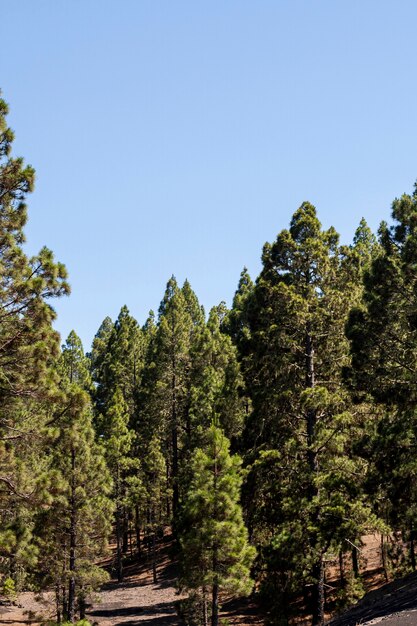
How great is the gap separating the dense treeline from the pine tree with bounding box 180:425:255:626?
0.05m

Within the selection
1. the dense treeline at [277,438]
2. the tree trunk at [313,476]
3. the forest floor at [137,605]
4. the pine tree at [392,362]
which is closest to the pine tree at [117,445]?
the forest floor at [137,605]

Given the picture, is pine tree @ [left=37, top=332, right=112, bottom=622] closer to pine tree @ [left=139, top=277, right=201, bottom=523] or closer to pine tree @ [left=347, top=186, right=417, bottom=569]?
pine tree @ [left=347, top=186, right=417, bottom=569]

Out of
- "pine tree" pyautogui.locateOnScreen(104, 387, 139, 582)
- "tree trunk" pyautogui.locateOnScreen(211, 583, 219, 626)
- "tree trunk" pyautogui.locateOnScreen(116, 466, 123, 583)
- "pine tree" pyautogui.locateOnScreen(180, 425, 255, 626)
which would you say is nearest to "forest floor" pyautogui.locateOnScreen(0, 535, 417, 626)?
"tree trunk" pyautogui.locateOnScreen(116, 466, 123, 583)

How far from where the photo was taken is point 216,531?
67.1ft

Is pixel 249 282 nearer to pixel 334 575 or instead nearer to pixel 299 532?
pixel 334 575

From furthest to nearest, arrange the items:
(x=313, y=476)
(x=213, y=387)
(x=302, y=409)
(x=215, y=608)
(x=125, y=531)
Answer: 1. (x=125, y=531)
2. (x=213, y=387)
3. (x=302, y=409)
4. (x=215, y=608)
5. (x=313, y=476)

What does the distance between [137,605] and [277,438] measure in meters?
20.7

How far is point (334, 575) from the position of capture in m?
28.2

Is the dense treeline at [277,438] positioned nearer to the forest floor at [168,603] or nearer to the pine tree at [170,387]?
the forest floor at [168,603]

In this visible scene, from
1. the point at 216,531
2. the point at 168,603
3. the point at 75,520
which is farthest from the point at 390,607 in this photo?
the point at 168,603

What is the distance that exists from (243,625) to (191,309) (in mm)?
45776

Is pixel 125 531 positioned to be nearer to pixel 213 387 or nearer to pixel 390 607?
pixel 213 387

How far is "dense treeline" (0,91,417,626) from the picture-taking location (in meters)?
14.8

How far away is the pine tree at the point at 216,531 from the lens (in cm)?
2048
